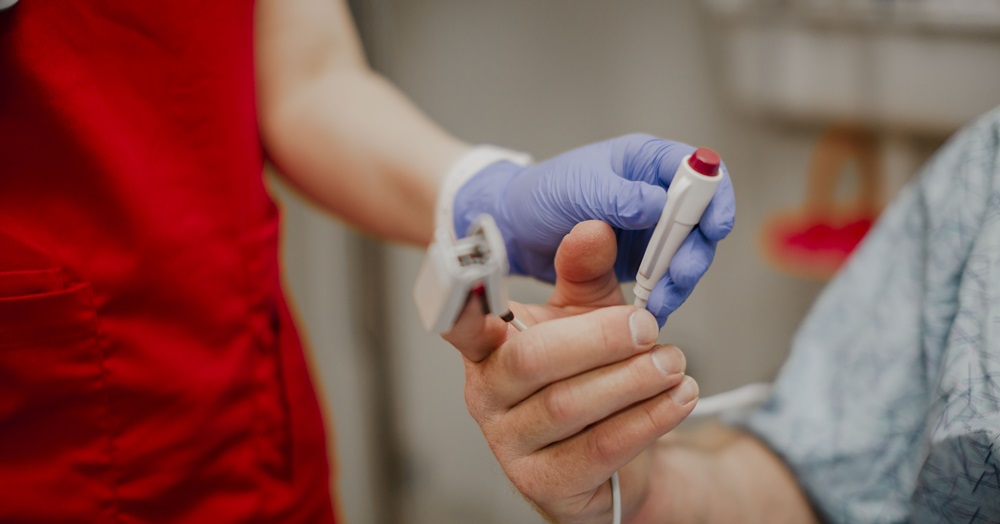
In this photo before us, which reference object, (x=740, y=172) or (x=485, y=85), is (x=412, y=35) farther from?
(x=740, y=172)

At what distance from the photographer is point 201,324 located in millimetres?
633

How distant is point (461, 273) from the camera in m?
0.37

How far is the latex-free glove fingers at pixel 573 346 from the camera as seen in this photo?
0.43 meters

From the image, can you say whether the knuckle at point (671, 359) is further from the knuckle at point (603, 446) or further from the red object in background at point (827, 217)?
the red object in background at point (827, 217)

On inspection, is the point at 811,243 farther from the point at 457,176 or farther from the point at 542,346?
the point at 542,346

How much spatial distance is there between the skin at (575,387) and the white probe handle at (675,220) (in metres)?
0.03

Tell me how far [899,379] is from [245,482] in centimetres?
69

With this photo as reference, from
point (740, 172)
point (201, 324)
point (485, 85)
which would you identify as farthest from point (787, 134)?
point (201, 324)

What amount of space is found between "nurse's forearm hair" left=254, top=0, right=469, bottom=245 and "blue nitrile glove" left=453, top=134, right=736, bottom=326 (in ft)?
0.28

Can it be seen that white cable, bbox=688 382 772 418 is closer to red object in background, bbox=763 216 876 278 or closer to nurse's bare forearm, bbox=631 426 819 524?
nurse's bare forearm, bbox=631 426 819 524

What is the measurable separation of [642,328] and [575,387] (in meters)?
0.06

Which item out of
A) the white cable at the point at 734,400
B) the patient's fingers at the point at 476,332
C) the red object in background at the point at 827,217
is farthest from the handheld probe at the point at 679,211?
the red object in background at the point at 827,217

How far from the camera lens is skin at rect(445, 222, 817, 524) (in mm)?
A: 429

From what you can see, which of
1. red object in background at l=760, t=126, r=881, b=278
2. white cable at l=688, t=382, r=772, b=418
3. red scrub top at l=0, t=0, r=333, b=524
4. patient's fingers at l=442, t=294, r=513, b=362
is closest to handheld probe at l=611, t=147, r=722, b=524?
patient's fingers at l=442, t=294, r=513, b=362
